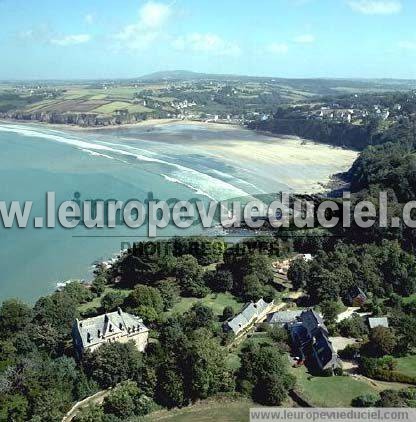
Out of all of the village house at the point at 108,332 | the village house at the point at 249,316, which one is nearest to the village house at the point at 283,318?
the village house at the point at 249,316

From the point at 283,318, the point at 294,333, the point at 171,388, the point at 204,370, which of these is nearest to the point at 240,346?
the point at 294,333

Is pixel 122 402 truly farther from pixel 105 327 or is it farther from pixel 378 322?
pixel 378 322

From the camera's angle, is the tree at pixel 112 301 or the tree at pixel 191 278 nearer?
the tree at pixel 112 301

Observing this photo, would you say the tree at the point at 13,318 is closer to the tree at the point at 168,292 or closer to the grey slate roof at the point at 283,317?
the tree at the point at 168,292

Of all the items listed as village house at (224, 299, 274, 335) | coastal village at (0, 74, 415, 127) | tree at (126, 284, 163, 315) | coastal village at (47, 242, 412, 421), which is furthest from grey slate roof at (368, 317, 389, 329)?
coastal village at (0, 74, 415, 127)

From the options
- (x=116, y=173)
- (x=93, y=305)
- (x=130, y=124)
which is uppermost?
(x=130, y=124)
